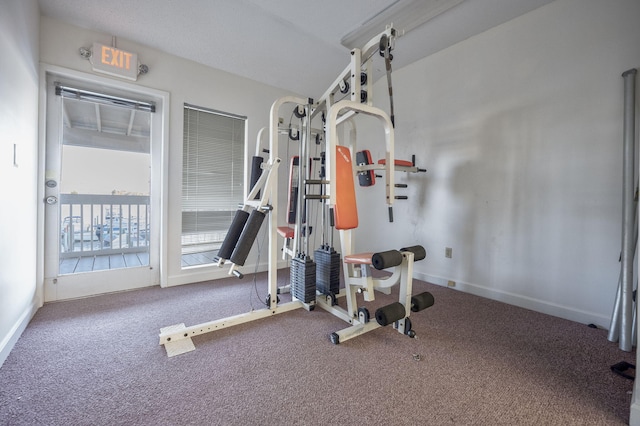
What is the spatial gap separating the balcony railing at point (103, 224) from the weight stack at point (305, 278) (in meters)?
1.85

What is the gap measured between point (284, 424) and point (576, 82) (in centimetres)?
318

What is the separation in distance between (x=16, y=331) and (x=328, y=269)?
2.17 meters

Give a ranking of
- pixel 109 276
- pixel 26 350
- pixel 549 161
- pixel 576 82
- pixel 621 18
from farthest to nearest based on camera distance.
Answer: pixel 109 276, pixel 549 161, pixel 576 82, pixel 621 18, pixel 26 350

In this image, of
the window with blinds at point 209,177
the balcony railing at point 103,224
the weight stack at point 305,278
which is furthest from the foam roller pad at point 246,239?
the balcony railing at point 103,224

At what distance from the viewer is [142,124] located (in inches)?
111

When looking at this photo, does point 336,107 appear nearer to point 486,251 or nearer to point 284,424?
point 284,424

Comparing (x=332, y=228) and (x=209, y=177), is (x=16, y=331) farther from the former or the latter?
(x=332, y=228)

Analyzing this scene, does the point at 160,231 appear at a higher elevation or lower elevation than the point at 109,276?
higher

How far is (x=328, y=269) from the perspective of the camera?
228 cm

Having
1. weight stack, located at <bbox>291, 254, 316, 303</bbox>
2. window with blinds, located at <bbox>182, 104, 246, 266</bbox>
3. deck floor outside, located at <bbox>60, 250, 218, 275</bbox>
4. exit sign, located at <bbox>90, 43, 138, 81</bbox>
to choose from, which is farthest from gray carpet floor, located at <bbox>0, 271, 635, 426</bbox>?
exit sign, located at <bbox>90, 43, 138, 81</bbox>

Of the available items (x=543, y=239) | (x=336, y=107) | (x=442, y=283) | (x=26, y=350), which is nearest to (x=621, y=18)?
(x=543, y=239)

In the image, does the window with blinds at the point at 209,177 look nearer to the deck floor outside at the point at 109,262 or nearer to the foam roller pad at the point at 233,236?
the deck floor outside at the point at 109,262

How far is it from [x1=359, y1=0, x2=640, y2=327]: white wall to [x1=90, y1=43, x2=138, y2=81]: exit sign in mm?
2819

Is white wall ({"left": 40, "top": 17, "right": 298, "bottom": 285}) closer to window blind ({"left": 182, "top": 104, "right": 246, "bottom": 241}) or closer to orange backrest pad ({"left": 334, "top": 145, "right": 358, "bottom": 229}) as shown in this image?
window blind ({"left": 182, "top": 104, "right": 246, "bottom": 241})
